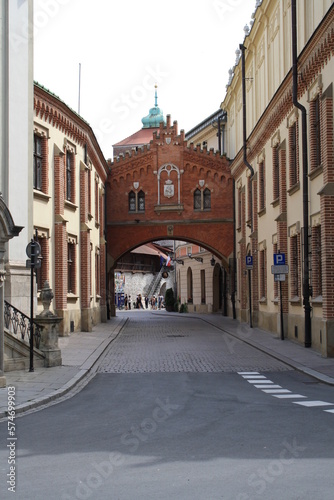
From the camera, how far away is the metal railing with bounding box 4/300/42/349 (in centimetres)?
1612

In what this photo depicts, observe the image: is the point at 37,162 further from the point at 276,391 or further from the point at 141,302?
the point at 141,302

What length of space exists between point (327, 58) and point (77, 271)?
15.1 metres

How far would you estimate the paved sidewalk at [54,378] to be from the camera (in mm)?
11438

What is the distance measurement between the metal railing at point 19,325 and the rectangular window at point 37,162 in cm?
919

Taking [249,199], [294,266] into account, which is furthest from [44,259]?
[249,199]

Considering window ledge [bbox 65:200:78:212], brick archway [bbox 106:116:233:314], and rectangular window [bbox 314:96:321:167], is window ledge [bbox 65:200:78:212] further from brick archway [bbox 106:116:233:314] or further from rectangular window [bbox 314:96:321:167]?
brick archway [bbox 106:116:233:314]

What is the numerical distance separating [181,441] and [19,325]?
904 centimetres

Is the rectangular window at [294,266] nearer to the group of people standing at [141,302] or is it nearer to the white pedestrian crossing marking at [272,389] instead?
the white pedestrian crossing marking at [272,389]

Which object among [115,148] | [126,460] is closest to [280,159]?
[126,460]

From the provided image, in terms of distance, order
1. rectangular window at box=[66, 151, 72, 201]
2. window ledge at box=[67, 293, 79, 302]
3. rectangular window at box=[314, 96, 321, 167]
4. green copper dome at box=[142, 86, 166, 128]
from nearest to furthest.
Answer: rectangular window at box=[314, 96, 321, 167] < window ledge at box=[67, 293, 79, 302] < rectangular window at box=[66, 151, 72, 201] < green copper dome at box=[142, 86, 166, 128]

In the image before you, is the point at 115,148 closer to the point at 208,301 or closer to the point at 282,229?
the point at 208,301

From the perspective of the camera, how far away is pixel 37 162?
25109 mm

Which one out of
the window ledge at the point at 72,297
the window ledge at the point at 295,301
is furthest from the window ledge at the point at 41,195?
the window ledge at the point at 295,301

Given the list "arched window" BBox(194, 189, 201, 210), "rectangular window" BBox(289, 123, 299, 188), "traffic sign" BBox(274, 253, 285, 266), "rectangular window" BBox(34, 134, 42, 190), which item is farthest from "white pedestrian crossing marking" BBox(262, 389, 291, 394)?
"arched window" BBox(194, 189, 201, 210)
